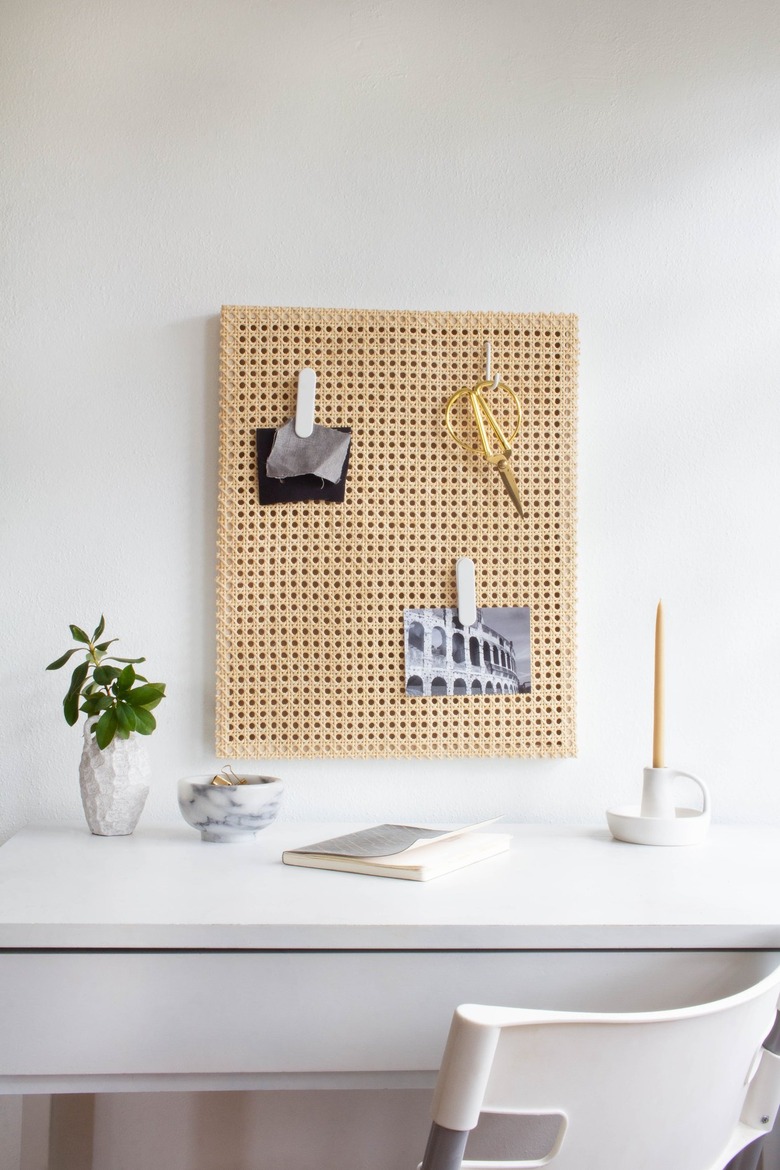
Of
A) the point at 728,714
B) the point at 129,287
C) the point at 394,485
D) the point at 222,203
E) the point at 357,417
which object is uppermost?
the point at 222,203

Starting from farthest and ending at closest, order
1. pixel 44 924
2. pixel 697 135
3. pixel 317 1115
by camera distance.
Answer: pixel 697 135
pixel 317 1115
pixel 44 924

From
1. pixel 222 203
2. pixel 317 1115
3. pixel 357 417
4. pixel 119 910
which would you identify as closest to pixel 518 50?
pixel 222 203

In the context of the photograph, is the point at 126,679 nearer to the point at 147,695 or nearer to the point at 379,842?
the point at 147,695

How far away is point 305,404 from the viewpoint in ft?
4.41

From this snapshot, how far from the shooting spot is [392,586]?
135 cm

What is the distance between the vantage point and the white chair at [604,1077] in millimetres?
573

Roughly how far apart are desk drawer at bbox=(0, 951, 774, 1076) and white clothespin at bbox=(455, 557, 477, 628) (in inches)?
22.4

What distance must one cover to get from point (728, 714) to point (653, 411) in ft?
1.60

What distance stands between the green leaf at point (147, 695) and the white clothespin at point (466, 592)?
1.46ft

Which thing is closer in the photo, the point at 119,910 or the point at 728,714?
the point at 119,910

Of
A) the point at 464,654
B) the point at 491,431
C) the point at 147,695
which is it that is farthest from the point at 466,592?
the point at 147,695

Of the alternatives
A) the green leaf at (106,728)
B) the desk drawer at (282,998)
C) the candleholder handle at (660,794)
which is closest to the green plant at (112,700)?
the green leaf at (106,728)

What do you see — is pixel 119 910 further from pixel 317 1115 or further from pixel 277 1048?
pixel 317 1115

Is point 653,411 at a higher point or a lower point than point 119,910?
higher
